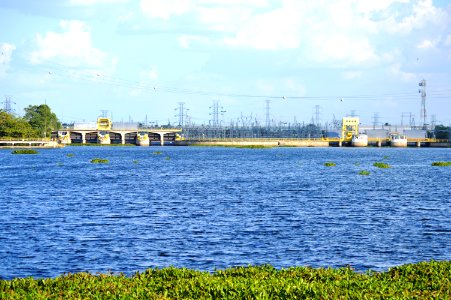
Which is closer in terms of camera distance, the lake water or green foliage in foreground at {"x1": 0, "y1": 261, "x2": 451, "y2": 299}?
green foliage in foreground at {"x1": 0, "y1": 261, "x2": 451, "y2": 299}

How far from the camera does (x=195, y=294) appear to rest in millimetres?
21734

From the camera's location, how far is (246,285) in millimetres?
22562

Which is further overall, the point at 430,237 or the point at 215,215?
the point at 215,215

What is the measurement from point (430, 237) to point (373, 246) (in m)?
5.29

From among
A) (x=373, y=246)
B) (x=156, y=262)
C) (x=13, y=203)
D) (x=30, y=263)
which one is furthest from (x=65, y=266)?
(x=13, y=203)

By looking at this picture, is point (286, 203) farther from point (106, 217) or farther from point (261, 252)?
point (261, 252)

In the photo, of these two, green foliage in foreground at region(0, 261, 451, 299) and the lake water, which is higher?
green foliage in foreground at region(0, 261, 451, 299)

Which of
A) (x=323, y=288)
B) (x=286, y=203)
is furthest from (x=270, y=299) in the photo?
(x=286, y=203)

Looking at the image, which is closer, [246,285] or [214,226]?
[246,285]

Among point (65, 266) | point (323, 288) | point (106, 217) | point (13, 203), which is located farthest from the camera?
point (13, 203)

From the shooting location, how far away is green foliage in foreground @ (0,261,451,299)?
2125 centimetres

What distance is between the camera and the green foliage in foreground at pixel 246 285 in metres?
21.2

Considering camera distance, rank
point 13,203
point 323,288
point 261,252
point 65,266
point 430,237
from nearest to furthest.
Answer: point 323,288 → point 65,266 → point 261,252 → point 430,237 → point 13,203

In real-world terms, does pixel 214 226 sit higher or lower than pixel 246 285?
→ lower
